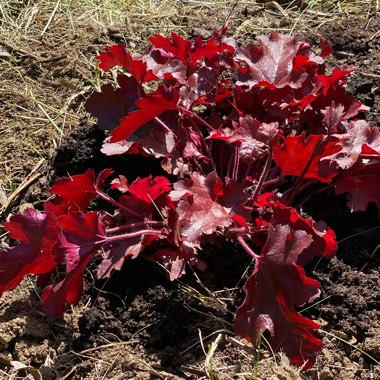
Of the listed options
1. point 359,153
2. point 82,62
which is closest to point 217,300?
point 359,153

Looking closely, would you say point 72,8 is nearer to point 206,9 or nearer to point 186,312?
point 206,9

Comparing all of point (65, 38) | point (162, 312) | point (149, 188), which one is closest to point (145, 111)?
point (149, 188)

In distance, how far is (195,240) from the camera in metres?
2.16

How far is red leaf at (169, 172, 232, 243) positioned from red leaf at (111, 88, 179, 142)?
0.27 metres

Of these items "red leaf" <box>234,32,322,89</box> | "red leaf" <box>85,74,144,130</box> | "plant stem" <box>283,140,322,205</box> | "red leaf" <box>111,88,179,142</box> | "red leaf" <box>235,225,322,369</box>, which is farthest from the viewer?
"red leaf" <box>85,74,144,130</box>

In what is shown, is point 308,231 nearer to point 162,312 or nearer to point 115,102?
point 162,312

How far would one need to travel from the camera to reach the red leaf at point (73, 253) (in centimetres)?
215

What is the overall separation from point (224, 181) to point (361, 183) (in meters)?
0.46

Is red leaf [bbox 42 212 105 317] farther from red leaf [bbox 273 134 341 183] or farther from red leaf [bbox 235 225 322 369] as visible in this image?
red leaf [bbox 273 134 341 183]

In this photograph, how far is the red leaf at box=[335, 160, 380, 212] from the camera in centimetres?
246

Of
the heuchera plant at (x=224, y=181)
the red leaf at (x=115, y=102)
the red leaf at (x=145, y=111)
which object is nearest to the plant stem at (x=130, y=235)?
the heuchera plant at (x=224, y=181)

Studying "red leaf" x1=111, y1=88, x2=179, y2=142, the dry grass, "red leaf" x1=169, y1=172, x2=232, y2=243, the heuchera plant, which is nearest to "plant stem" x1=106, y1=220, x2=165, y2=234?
the heuchera plant

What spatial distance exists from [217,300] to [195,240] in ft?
0.98

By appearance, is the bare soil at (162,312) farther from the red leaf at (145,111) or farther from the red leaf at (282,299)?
the red leaf at (145,111)
